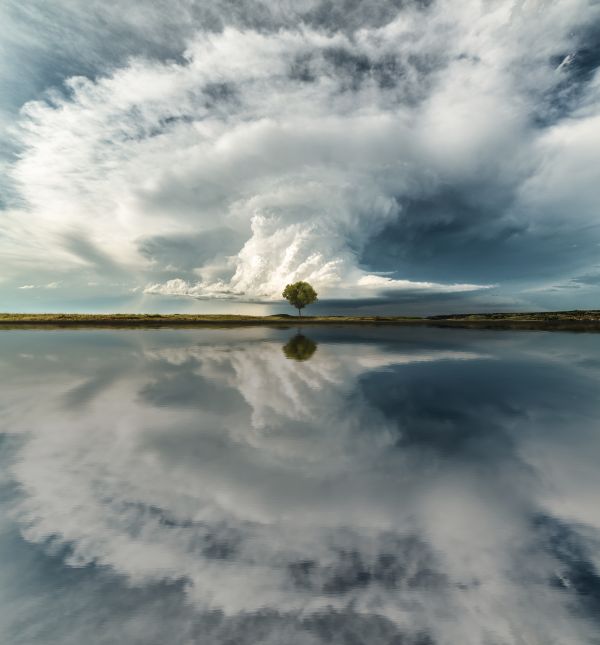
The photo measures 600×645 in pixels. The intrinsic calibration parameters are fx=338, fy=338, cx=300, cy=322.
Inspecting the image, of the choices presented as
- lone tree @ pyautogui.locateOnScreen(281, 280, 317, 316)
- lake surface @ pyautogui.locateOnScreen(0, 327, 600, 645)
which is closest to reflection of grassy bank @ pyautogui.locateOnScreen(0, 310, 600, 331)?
lone tree @ pyautogui.locateOnScreen(281, 280, 317, 316)

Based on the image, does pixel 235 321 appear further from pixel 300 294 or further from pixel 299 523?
pixel 299 523

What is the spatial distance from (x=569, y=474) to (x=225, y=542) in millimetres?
10581

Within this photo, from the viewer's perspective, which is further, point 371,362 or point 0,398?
point 371,362

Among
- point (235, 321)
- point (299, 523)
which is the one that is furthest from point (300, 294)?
point (299, 523)

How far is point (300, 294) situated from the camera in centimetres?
12888

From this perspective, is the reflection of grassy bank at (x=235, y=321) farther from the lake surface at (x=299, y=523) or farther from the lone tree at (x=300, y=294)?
the lake surface at (x=299, y=523)

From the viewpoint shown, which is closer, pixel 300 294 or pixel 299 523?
pixel 299 523

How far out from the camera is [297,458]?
11.6 m

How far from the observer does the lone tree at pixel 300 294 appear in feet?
424

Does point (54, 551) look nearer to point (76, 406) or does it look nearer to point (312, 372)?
point (76, 406)

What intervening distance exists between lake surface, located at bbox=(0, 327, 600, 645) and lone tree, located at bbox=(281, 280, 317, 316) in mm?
111686

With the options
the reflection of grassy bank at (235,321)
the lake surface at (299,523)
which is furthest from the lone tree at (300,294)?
the lake surface at (299,523)

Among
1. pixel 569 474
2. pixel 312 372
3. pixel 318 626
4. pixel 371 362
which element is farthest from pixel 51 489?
pixel 371 362

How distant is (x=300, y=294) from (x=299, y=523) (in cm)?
12182
